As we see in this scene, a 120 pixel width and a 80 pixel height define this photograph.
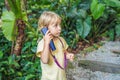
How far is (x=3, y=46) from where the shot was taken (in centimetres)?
534

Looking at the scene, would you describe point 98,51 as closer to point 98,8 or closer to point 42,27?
point 98,8

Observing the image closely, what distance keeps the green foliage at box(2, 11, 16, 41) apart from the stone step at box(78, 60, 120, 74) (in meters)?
1.14

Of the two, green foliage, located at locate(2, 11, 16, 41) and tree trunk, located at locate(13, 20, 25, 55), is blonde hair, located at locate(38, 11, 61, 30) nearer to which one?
green foliage, located at locate(2, 11, 16, 41)

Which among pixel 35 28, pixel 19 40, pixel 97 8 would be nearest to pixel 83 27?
pixel 97 8

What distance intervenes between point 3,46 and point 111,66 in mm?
1729

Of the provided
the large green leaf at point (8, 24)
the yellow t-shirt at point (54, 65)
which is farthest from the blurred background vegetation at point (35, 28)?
the yellow t-shirt at point (54, 65)

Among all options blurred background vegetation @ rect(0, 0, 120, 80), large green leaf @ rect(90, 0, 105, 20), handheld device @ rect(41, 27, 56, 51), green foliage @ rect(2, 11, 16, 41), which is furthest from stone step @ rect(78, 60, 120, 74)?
handheld device @ rect(41, 27, 56, 51)

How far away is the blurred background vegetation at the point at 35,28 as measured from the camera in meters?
4.72

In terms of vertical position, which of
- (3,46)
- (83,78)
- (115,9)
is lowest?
(83,78)

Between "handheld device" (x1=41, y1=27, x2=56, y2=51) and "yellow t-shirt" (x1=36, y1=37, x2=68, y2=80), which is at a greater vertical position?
"handheld device" (x1=41, y1=27, x2=56, y2=51)

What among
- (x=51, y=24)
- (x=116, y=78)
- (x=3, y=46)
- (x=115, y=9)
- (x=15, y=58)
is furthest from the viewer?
(x=115, y=9)

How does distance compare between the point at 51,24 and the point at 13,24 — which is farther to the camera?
the point at 13,24

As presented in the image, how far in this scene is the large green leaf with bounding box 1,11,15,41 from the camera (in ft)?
15.2

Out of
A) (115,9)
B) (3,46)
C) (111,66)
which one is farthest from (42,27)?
(115,9)
